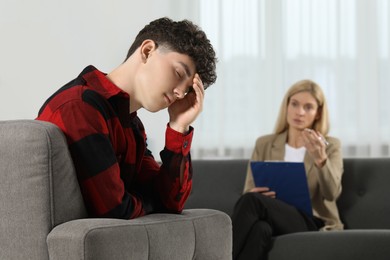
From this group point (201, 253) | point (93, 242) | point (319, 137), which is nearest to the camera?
point (93, 242)

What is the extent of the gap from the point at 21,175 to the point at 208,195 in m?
2.20

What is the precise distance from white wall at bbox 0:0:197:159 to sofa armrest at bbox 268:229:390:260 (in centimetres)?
165

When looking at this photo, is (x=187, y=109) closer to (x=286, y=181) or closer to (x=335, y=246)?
(x=335, y=246)

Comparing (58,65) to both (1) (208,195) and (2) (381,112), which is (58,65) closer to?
(1) (208,195)

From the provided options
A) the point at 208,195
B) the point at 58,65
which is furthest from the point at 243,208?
the point at 58,65

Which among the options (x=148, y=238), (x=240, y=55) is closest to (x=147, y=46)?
(x=148, y=238)

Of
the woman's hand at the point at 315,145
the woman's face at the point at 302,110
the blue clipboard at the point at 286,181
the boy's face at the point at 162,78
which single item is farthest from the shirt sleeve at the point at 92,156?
the woman's face at the point at 302,110

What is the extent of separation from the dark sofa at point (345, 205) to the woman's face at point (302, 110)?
0.88 ft

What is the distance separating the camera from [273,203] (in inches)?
128

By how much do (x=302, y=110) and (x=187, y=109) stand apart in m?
1.83

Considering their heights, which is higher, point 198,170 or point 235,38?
point 235,38

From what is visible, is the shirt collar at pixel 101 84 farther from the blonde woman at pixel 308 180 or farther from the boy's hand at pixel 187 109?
the blonde woman at pixel 308 180

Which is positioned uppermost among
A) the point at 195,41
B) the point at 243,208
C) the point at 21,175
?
the point at 195,41

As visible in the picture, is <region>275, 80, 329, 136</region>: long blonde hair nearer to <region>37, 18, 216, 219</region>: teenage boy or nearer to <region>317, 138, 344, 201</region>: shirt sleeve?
<region>317, 138, 344, 201</region>: shirt sleeve
